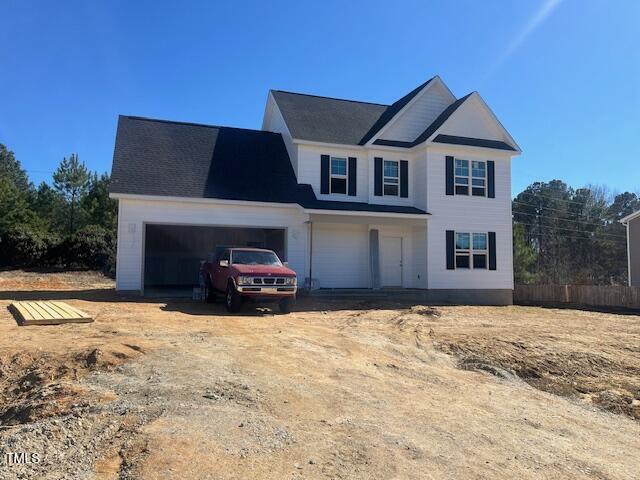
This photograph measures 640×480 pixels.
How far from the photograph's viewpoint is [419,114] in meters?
22.6

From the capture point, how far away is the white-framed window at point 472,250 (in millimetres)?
21297

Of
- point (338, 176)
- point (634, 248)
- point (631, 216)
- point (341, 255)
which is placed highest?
point (338, 176)

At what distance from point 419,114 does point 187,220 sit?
1161 cm

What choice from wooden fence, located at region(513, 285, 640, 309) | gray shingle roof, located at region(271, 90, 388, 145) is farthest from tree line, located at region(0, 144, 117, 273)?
wooden fence, located at region(513, 285, 640, 309)

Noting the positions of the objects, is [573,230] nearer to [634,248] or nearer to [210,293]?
[634,248]

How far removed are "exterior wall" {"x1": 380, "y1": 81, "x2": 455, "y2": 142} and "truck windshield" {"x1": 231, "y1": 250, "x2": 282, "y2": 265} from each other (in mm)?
9488

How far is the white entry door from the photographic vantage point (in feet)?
70.1

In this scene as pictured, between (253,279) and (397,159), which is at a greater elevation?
(397,159)

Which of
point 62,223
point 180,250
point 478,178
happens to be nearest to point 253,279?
point 478,178

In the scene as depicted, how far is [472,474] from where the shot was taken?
4.45 meters

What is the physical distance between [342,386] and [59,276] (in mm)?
24121

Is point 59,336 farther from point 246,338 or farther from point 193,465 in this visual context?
point 193,465

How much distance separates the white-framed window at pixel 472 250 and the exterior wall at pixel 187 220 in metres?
6.84

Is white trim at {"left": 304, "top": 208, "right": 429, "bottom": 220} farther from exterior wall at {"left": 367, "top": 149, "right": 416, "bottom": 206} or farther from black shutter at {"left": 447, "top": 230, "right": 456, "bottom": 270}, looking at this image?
exterior wall at {"left": 367, "top": 149, "right": 416, "bottom": 206}
